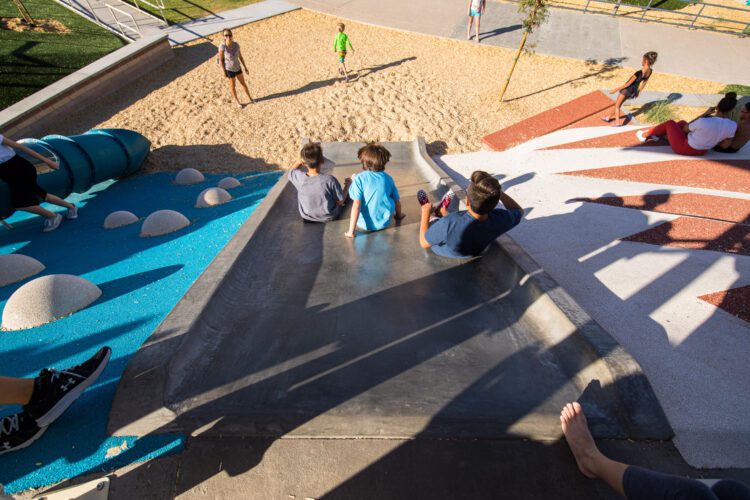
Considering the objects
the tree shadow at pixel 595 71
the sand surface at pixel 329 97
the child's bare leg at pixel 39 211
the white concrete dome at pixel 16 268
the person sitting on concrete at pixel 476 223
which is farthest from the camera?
the tree shadow at pixel 595 71

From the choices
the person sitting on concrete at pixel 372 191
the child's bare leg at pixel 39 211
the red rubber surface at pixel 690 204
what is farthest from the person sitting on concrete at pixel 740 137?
the child's bare leg at pixel 39 211

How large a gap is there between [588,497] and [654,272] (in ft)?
9.13

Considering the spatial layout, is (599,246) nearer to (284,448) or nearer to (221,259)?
(284,448)

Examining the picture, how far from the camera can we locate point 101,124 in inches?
340

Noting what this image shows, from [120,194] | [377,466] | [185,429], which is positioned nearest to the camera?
[377,466]

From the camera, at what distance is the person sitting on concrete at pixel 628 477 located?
4.96 ft

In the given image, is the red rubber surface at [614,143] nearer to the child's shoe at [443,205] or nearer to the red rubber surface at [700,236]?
the red rubber surface at [700,236]

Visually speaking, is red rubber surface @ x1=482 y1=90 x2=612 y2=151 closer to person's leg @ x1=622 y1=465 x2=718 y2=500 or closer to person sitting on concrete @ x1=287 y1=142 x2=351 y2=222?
person sitting on concrete @ x1=287 y1=142 x2=351 y2=222

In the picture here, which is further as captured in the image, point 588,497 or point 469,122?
point 469,122

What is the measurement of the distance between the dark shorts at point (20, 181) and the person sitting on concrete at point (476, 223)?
5318 millimetres

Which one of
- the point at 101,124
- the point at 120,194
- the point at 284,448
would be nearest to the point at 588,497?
the point at 284,448

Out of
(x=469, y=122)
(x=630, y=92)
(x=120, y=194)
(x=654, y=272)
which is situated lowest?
(x=120, y=194)

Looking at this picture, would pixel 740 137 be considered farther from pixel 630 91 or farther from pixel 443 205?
pixel 443 205

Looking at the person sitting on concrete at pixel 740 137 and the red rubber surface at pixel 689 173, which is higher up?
the person sitting on concrete at pixel 740 137
